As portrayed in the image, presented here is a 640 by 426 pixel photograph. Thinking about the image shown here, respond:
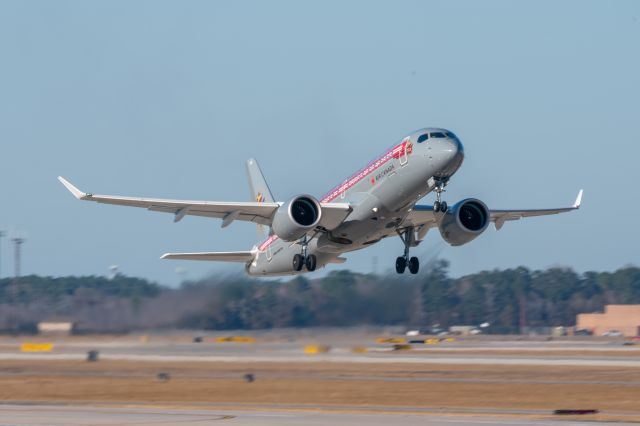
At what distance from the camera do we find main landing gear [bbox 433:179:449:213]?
41.1 meters

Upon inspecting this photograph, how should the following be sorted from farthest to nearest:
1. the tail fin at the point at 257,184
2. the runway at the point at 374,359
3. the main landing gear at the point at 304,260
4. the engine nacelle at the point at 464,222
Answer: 1. the tail fin at the point at 257,184
2. the runway at the point at 374,359
3. the main landing gear at the point at 304,260
4. the engine nacelle at the point at 464,222

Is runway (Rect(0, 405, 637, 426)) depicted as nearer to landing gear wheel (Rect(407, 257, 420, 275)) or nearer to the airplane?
the airplane

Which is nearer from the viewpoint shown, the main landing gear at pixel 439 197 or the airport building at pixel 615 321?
the main landing gear at pixel 439 197

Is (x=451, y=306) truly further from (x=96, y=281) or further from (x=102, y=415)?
(x=102, y=415)

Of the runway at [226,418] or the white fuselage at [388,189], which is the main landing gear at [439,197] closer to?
the white fuselage at [388,189]

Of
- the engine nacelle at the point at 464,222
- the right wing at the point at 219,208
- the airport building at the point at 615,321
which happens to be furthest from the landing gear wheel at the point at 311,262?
the airport building at the point at 615,321

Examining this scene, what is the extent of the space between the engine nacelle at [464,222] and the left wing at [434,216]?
1.02 m

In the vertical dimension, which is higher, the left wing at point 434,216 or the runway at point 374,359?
the left wing at point 434,216

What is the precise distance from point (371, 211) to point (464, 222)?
17.1 feet

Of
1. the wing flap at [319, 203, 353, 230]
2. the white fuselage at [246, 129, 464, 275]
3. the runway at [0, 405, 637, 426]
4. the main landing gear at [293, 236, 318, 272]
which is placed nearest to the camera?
the runway at [0, 405, 637, 426]

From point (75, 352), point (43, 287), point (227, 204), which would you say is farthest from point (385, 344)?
point (227, 204)

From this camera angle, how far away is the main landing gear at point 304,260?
47.1m

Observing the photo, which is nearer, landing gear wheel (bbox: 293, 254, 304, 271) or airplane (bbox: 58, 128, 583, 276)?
airplane (bbox: 58, 128, 583, 276)

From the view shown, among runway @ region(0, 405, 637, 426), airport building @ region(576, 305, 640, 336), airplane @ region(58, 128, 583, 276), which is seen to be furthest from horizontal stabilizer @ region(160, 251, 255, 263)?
airport building @ region(576, 305, 640, 336)
